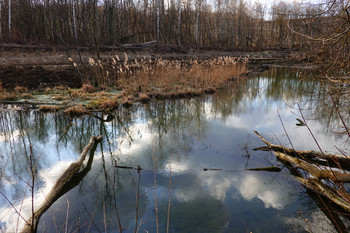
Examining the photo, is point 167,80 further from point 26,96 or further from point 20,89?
point 20,89

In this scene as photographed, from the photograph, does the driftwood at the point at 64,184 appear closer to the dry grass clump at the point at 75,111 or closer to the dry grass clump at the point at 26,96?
the dry grass clump at the point at 75,111

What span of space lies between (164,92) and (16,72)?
7.19m

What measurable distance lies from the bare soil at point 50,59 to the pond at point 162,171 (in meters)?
2.69

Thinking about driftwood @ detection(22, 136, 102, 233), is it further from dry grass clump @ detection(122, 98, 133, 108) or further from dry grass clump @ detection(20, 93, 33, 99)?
dry grass clump @ detection(20, 93, 33, 99)

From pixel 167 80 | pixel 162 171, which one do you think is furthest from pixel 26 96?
pixel 162 171

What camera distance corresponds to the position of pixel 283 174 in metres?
4.73

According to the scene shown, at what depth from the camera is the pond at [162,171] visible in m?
3.51

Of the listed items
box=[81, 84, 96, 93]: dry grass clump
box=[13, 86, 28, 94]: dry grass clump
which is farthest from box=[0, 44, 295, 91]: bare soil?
box=[81, 84, 96, 93]: dry grass clump

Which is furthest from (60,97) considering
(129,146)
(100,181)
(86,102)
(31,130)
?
(100,181)

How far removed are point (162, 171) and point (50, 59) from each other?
14.0 m

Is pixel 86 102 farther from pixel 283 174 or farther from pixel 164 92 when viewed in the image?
pixel 283 174

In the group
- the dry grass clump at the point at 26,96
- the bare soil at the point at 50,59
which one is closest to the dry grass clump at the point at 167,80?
the bare soil at the point at 50,59

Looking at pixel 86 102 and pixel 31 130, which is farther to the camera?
pixel 86 102

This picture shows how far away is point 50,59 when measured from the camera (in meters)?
15.7
